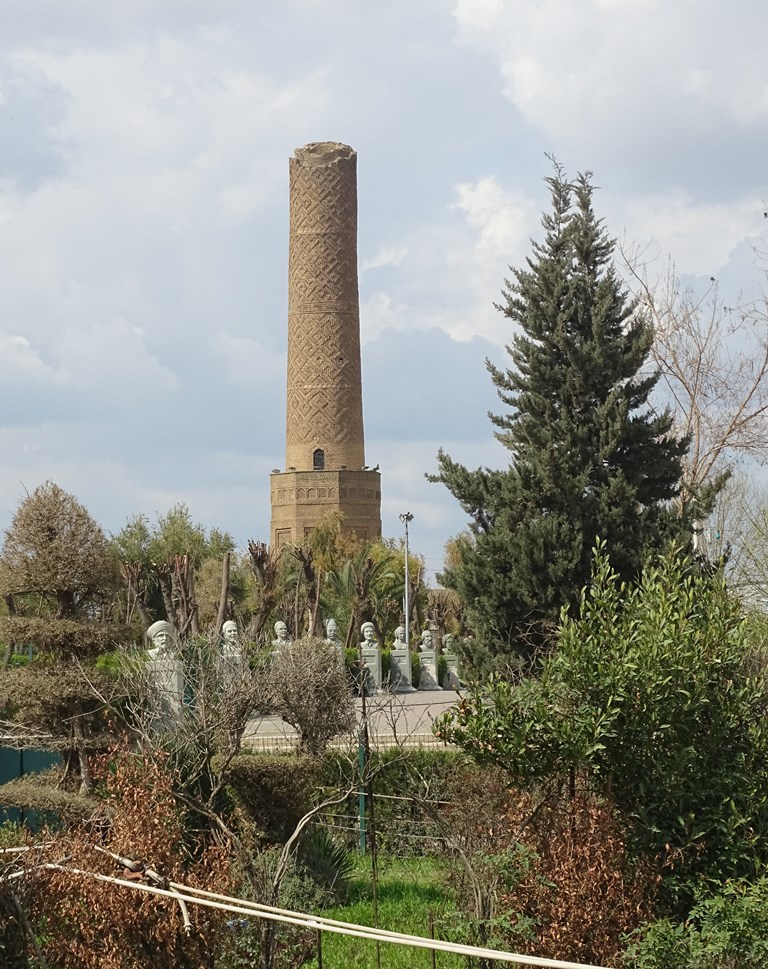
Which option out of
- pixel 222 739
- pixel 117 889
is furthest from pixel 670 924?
pixel 222 739

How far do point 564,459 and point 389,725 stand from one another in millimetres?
7844

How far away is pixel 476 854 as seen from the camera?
8.53 metres

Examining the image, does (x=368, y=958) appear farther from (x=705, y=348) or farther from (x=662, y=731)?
(x=705, y=348)

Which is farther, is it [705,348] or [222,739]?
[705,348]

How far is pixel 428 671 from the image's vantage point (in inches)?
1389

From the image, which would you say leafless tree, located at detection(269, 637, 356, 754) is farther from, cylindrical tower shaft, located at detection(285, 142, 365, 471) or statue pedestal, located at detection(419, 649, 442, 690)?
cylindrical tower shaft, located at detection(285, 142, 365, 471)

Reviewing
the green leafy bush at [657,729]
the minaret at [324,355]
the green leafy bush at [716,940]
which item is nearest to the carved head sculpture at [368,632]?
the minaret at [324,355]

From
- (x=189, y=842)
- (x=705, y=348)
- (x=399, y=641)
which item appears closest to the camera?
(x=189, y=842)

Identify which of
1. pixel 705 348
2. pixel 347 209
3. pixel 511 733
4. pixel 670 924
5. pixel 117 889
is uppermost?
pixel 347 209

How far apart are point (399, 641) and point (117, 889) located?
30427mm

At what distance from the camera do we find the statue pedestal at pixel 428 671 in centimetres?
3500

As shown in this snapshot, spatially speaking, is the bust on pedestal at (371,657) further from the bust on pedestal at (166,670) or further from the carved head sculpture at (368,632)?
the bust on pedestal at (166,670)

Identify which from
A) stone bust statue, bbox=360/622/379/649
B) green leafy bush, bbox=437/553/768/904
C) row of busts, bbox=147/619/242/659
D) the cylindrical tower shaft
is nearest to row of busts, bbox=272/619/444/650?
stone bust statue, bbox=360/622/379/649

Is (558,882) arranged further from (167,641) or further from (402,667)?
(402,667)
